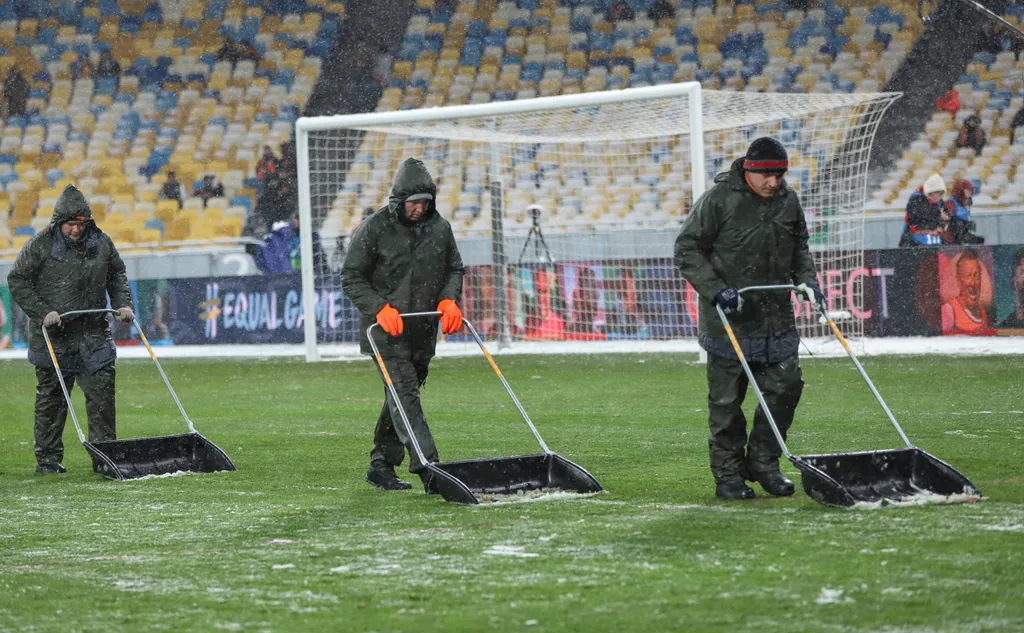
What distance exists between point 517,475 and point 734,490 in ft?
3.68

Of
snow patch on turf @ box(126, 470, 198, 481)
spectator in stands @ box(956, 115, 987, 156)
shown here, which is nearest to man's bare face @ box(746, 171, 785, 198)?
snow patch on turf @ box(126, 470, 198, 481)

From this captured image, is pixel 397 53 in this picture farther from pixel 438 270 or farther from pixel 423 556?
pixel 423 556

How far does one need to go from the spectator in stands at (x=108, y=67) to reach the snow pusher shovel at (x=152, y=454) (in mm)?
22908

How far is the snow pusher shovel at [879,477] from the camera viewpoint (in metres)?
6.50

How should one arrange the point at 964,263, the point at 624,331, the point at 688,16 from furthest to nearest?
the point at 688,16 → the point at 624,331 → the point at 964,263

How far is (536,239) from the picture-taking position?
21844mm

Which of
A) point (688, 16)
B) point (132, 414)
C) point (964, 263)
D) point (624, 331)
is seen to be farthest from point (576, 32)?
point (132, 414)

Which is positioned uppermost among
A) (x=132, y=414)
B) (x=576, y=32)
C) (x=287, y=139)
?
(x=576, y=32)

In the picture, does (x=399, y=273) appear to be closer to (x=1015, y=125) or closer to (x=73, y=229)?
(x=73, y=229)

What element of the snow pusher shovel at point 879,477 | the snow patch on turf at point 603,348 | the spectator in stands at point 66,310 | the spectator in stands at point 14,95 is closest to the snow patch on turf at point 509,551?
the snow pusher shovel at point 879,477

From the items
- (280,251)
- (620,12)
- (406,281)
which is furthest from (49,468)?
(620,12)

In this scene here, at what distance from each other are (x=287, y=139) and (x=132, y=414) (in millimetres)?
15018

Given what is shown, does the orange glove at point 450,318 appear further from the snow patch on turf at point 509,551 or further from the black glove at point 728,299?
the snow patch on turf at point 509,551

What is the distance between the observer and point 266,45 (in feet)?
100
